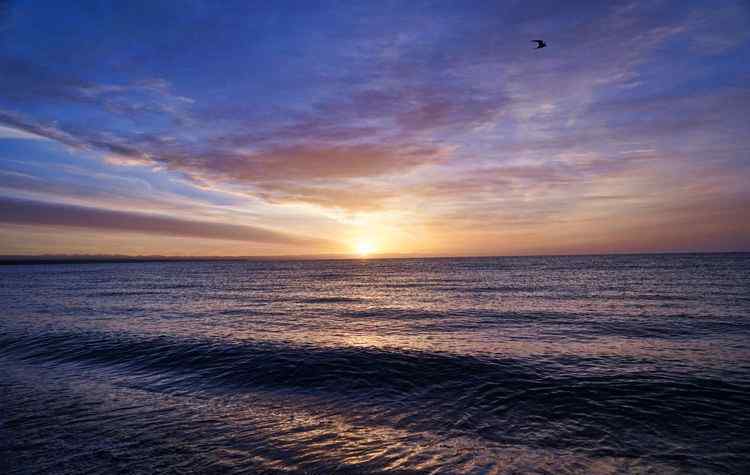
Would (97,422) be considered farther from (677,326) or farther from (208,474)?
(677,326)

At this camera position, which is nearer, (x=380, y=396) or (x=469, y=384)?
(x=380, y=396)

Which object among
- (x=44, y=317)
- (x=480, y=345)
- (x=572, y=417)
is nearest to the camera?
(x=572, y=417)

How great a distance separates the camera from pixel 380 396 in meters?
13.7

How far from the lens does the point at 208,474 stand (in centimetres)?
824

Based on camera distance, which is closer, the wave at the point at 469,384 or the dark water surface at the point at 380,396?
the dark water surface at the point at 380,396

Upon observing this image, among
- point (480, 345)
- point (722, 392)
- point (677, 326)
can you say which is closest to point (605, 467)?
point (722, 392)

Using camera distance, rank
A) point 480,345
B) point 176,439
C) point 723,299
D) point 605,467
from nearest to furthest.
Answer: point 605,467 → point 176,439 → point 480,345 → point 723,299

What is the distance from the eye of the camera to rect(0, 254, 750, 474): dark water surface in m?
9.07

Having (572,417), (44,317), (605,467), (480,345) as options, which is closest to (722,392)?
(572,417)

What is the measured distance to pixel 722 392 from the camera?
13.4 metres

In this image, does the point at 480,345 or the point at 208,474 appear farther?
the point at 480,345

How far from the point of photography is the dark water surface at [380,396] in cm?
907

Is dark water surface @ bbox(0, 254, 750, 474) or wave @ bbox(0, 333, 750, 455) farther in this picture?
wave @ bbox(0, 333, 750, 455)

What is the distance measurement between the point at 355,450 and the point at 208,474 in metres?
3.29
